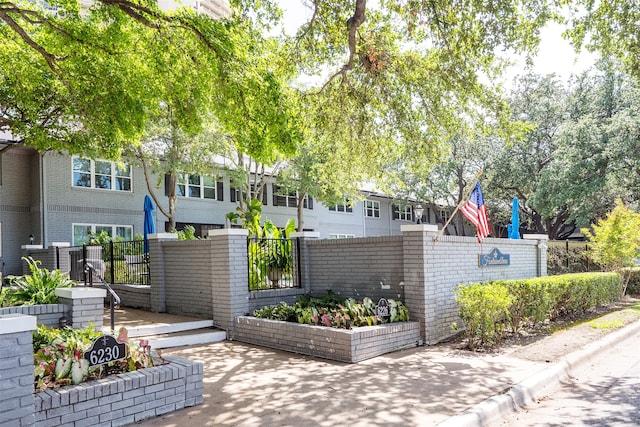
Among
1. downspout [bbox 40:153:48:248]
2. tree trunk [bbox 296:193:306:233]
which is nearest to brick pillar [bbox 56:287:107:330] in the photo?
downspout [bbox 40:153:48:248]

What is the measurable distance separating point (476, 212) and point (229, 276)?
5077 millimetres

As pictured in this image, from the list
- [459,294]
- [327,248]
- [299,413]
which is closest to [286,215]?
[327,248]

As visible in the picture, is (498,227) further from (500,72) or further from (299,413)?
(299,413)

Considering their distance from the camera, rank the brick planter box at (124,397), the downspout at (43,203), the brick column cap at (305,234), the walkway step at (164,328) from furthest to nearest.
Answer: the downspout at (43,203) → the brick column cap at (305,234) → the walkway step at (164,328) → the brick planter box at (124,397)

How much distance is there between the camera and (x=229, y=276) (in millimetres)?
9422

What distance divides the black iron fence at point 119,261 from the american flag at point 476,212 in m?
8.22

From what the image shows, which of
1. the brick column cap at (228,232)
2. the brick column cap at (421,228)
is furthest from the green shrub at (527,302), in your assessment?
the brick column cap at (228,232)

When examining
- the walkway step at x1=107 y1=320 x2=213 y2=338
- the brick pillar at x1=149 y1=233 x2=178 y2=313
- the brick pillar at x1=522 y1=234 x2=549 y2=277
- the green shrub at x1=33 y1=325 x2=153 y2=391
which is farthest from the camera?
the brick pillar at x1=522 y1=234 x2=549 y2=277

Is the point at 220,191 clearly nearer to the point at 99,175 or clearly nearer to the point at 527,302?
the point at 99,175

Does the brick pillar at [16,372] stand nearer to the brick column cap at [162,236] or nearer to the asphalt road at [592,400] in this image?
the asphalt road at [592,400]

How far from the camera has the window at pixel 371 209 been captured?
113 feet

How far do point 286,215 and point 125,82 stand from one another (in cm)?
1931

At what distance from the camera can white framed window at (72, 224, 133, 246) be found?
19.7m

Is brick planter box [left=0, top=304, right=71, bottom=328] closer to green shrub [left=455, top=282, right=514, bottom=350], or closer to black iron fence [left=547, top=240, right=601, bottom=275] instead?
green shrub [left=455, top=282, right=514, bottom=350]
